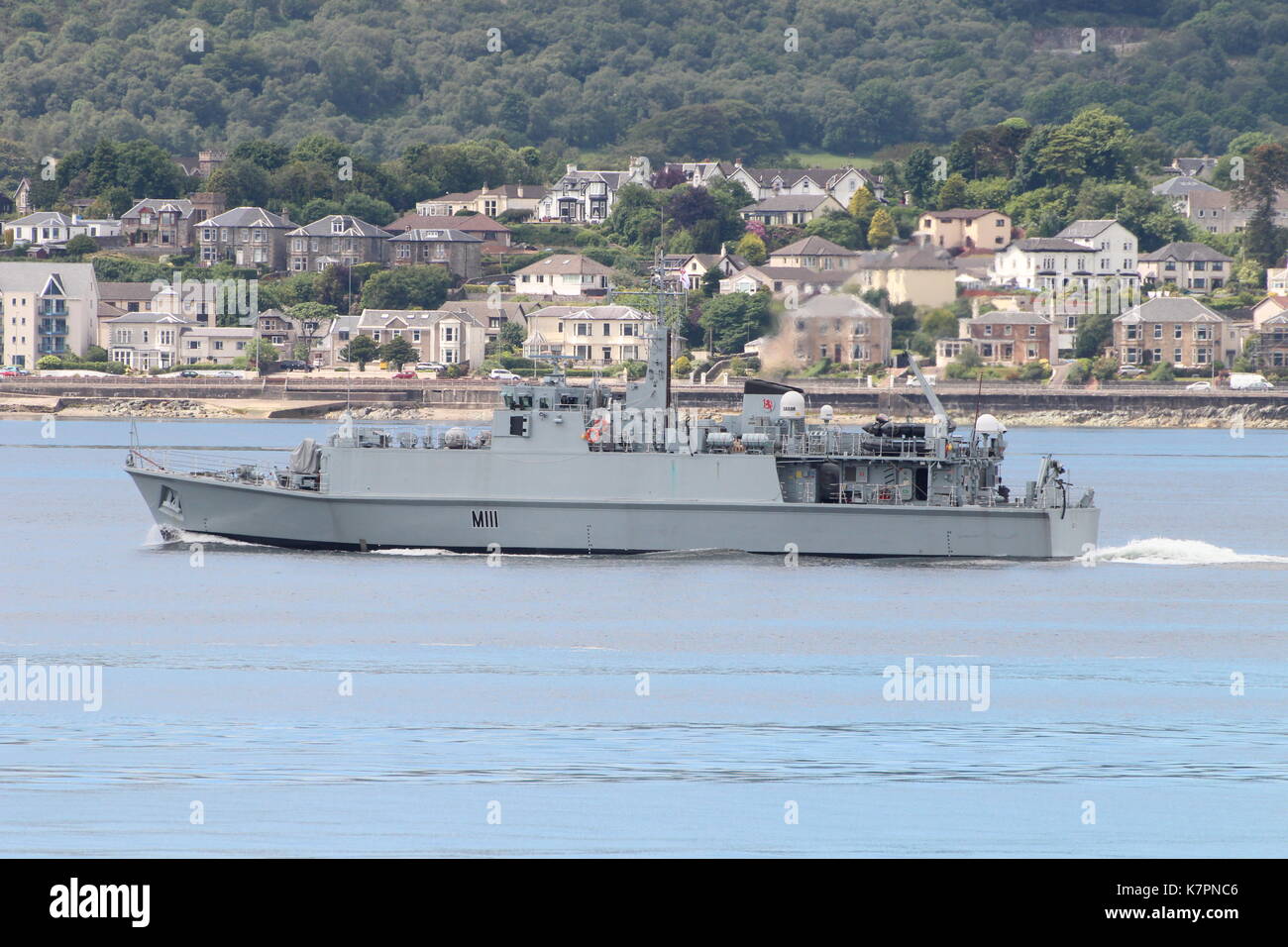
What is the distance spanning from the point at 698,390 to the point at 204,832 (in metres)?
93.3

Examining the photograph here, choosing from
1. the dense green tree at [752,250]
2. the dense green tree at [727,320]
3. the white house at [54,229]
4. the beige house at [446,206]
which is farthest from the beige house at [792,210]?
the white house at [54,229]

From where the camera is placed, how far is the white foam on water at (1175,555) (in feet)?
164

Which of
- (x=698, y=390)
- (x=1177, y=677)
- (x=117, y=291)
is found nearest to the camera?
(x=1177, y=677)

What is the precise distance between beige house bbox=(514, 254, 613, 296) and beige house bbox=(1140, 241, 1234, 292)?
43.9 m

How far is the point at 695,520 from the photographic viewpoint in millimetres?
46000

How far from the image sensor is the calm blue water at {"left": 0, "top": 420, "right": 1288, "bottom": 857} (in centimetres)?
2322

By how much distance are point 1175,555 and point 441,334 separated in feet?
317

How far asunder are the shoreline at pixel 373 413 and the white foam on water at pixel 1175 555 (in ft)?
228

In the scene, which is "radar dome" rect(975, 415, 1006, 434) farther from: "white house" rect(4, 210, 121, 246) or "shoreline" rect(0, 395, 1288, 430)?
"white house" rect(4, 210, 121, 246)

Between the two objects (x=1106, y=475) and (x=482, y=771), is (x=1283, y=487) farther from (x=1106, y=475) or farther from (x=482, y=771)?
(x=482, y=771)

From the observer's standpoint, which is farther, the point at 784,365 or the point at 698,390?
the point at 698,390

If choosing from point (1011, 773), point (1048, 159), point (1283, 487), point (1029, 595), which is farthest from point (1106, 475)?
point (1048, 159)

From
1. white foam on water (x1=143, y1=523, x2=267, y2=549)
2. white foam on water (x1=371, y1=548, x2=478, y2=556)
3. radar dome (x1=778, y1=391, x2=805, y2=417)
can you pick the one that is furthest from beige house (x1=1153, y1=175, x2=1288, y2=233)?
white foam on water (x1=371, y1=548, x2=478, y2=556)

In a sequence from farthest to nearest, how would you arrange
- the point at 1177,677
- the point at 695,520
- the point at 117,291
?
the point at 117,291
the point at 695,520
the point at 1177,677
